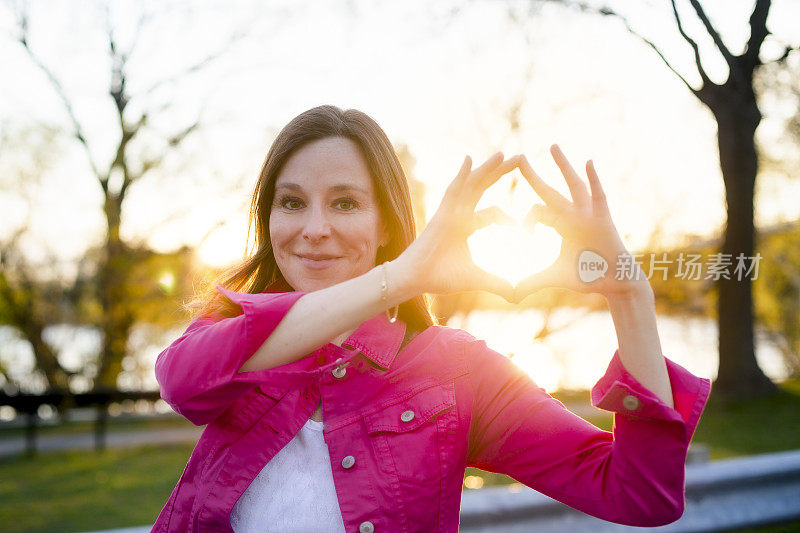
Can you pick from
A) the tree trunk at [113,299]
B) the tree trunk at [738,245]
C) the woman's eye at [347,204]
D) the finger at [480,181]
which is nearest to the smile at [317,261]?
the woman's eye at [347,204]

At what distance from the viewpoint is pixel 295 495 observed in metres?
1.56

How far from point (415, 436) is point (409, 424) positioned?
33 millimetres

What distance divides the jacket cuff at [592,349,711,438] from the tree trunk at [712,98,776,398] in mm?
8615

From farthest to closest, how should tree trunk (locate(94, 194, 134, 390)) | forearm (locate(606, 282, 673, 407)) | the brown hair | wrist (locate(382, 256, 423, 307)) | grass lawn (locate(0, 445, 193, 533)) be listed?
tree trunk (locate(94, 194, 134, 390))
grass lawn (locate(0, 445, 193, 533))
the brown hair
forearm (locate(606, 282, 673, 407))
wrist (locate(382, 256, 423, 307))

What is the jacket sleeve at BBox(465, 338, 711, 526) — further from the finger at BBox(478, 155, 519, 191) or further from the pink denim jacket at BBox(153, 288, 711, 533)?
the finger at BBox(478, 155, 519, 191)

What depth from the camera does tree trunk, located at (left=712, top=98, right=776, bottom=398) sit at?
30.4ft

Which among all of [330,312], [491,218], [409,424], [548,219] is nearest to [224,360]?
[330,312]

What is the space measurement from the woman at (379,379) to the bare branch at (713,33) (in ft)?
25.4

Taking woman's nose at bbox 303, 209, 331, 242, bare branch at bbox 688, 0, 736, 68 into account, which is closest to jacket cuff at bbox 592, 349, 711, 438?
woman's nose at bbox 303, 209, 331, 242

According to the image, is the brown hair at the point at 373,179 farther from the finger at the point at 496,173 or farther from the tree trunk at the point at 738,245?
the tree trunk at the point at 738,245

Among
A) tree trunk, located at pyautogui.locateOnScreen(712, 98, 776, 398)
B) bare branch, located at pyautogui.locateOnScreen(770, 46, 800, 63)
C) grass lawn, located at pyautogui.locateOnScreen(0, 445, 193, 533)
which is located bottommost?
grass lawn, located at pyautogui.locateOnScreen(0, 445, 193, 533)

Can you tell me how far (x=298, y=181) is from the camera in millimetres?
1734

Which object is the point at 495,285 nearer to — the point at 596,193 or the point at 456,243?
the point at 456,243

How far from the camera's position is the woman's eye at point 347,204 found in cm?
176
